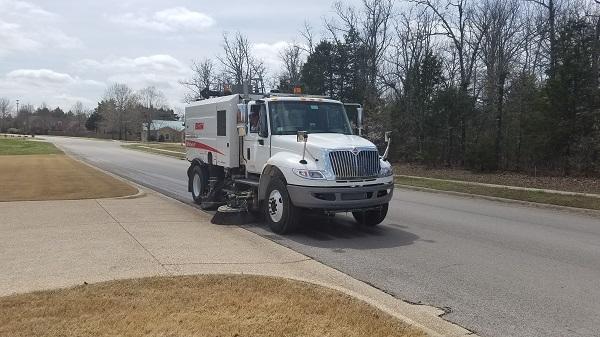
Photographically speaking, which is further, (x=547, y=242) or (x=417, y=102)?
(x=417, y=102)

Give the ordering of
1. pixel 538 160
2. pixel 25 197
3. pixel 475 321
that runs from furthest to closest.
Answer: pixel 538 160
pixel 25 197
pixel 475 321

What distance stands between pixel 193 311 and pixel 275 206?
527cm

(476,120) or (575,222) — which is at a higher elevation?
(476,120)

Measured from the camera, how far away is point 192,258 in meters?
7.57

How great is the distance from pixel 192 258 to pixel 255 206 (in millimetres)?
3813

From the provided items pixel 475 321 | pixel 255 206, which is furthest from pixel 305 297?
pixel 255 206

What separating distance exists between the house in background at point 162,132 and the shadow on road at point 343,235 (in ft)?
331

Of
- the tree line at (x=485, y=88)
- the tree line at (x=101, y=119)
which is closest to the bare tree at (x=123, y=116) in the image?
the tree line at (x=101, y=119)

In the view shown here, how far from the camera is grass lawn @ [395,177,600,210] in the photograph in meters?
15.0

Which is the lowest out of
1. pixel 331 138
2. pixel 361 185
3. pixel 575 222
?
pixel 575 222

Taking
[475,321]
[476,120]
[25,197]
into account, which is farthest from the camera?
[476,120]

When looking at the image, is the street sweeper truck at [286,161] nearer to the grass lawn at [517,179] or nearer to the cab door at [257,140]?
the cab door at [257,140]

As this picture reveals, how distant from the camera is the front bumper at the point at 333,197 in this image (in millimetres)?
9500

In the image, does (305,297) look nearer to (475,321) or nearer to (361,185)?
(475,321)
